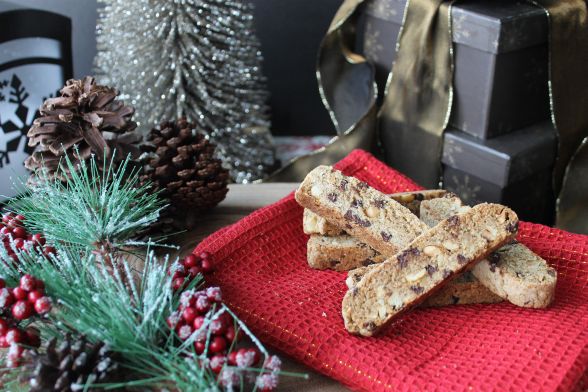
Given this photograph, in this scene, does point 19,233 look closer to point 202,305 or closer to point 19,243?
point 19,243

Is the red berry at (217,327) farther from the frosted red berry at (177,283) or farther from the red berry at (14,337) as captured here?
the red berry at (14,337)

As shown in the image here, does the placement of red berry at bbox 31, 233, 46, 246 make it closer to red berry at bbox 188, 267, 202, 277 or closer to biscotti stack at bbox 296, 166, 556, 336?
red berry at bbox 188, 267, 202, 277

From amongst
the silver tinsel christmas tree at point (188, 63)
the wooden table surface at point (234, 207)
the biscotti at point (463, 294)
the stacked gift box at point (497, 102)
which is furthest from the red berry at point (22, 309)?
the stacked gift box at point (497, 102)

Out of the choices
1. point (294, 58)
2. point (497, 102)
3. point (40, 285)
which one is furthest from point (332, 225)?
point (294, 58)

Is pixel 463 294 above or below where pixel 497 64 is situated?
below

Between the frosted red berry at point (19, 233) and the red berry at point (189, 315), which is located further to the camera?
the frosted red berry at point (19, 233)

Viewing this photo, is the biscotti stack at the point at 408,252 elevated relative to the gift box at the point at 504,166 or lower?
elevated
